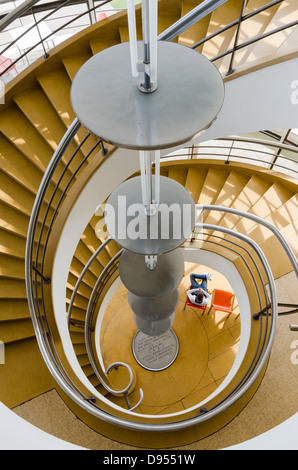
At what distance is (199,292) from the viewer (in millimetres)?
6777

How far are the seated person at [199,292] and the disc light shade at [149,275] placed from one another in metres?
3.91

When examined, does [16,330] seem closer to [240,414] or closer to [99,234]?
[99,234]

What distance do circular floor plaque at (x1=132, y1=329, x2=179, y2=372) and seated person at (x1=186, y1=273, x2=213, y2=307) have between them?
875 millimetres

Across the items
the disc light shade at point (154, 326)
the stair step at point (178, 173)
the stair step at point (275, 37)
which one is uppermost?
the stair step at point (275, 37)

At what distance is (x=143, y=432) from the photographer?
9.52ft

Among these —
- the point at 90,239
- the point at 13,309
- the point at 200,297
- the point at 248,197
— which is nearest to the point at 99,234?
the point at 90,239

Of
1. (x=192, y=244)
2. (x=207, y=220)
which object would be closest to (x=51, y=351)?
(x=192, y=244)

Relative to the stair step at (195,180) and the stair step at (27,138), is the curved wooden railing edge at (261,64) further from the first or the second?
the stair step at (195,180)

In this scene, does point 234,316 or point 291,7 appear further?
point 234,316

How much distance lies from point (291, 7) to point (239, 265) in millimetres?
3199

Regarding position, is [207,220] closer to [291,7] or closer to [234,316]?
[234,316]

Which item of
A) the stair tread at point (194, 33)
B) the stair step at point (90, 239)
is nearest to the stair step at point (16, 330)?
the stair step at point (90, 239)

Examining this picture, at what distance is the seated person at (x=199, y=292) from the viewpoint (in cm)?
673

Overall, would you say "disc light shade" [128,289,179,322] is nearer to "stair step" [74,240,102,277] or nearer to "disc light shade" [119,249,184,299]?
"disc light shade" [119,249,184,299]
